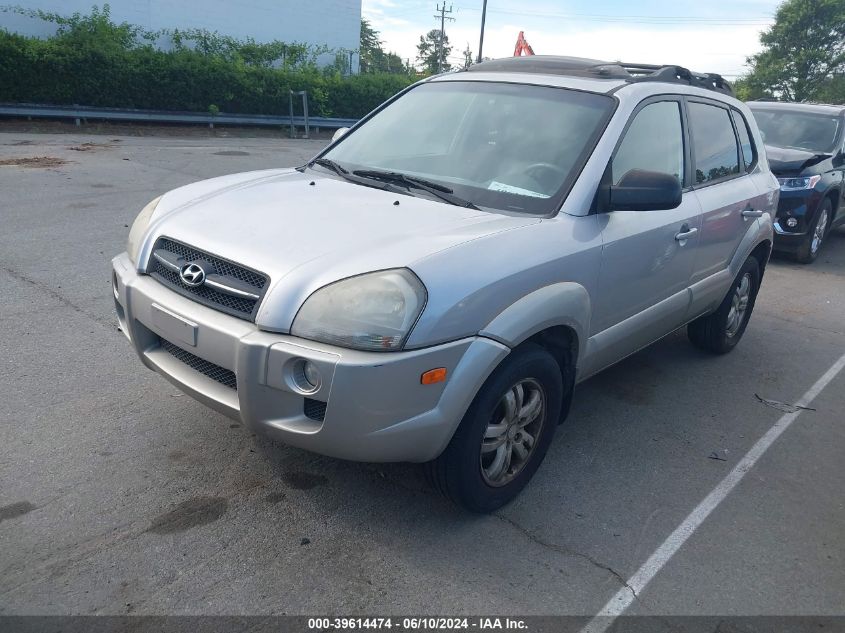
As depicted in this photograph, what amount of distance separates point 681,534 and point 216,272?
2.28 metres

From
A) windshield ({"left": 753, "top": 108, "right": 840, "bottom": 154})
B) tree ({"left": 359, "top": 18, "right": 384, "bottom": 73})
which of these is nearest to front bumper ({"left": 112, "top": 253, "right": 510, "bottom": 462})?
windshield ({"left": 753, "top": 108, "right": 840, "bottom": 154})

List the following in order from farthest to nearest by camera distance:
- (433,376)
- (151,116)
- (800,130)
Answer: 1. (151,116)
2. (800,130)
3. (433,376)

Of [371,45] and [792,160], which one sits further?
[371,45]

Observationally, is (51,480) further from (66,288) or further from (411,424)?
(66,288)

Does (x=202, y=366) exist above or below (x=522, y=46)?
below

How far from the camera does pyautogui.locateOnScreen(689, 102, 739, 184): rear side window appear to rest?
14.9 ft

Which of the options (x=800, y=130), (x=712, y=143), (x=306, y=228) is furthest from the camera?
(x=800, y=130)

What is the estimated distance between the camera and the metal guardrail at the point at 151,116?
705 inches

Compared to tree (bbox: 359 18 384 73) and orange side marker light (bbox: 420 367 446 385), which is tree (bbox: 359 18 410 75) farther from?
orange side marker light (bbox: 420 367 446 385)

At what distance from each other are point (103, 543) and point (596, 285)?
7.79ft

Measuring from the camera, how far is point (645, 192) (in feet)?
11.1

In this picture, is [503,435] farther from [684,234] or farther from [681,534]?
[684,234]

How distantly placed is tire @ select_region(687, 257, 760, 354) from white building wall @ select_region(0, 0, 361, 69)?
74.7 feet

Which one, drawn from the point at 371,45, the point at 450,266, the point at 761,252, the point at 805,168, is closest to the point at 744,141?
the point at 761,252
